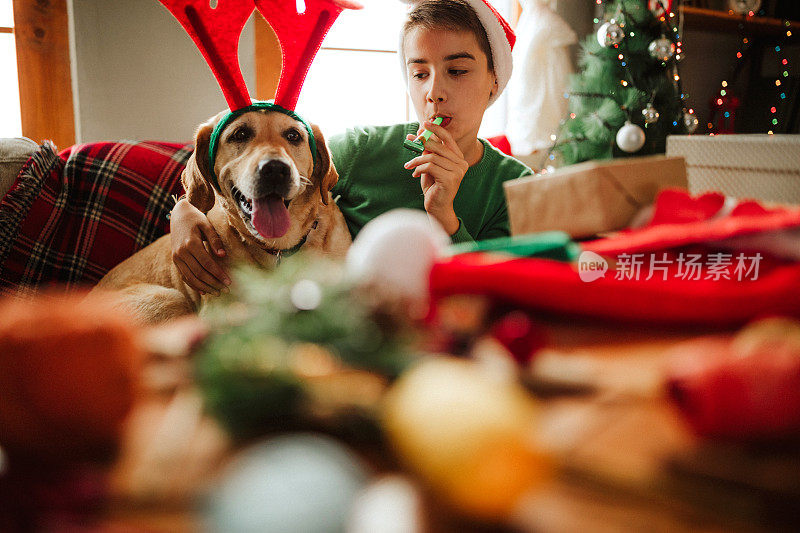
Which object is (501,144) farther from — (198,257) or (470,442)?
(470,442)

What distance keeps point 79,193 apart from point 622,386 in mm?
1712

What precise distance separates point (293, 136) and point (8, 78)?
202 centimetres

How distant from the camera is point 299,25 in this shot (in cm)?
110

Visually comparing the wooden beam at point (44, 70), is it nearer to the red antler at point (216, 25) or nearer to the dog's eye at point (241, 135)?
the dog's eye at point (241, 135)

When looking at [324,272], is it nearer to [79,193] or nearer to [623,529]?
[623,529]

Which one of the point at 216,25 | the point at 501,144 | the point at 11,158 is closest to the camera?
the point at 216,25

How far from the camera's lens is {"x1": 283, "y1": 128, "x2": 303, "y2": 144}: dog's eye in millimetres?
1353

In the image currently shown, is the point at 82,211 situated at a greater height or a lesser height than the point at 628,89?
lesser

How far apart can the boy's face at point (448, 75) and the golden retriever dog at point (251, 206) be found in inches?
12.4

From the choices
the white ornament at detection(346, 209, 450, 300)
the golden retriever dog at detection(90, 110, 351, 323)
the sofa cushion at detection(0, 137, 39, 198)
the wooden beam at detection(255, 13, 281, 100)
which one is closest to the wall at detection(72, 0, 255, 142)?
the wooden beam at detection(255, 13, 281, 100)

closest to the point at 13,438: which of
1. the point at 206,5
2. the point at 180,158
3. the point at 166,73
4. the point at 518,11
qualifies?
the point at 206,5

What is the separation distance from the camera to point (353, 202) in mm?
1527

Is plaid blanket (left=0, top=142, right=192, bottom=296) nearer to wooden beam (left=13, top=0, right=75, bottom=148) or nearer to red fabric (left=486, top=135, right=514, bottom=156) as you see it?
wooden beam (left=13, top=0, right=75, bottom=148)

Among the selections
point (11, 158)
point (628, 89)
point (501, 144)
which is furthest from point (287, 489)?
point (628, 89)
